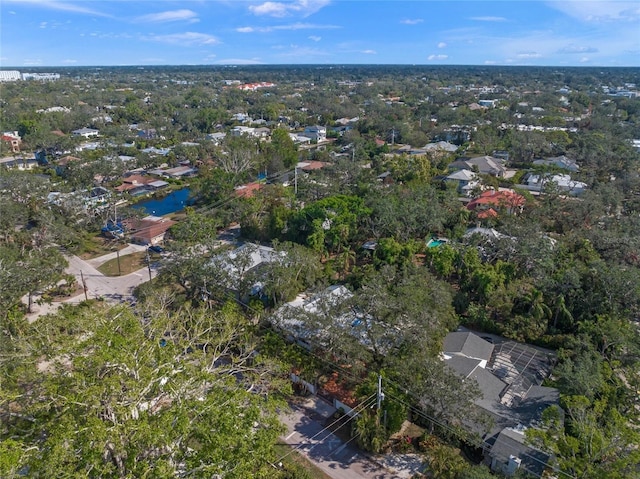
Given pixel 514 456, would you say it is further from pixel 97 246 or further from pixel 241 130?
pixel 241 130

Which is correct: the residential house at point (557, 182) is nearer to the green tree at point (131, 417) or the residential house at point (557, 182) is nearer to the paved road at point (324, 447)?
the paved road at point (324, 447)

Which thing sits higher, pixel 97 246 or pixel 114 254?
pixel 97 246

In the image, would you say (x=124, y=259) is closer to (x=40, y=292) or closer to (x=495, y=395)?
(x=40, y=292)

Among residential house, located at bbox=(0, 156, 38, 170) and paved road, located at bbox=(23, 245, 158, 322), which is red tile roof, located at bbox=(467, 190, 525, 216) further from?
residential house, located at bbox=(0, 156, 38, 170)

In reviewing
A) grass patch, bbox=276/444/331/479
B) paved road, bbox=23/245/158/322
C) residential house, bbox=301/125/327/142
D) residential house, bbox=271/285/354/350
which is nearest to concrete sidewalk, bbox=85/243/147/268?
paved road, bbox=23/245/158/322

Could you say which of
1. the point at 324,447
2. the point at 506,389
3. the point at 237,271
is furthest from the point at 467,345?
the point at 237,271

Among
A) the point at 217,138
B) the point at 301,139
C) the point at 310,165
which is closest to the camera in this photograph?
the point at 310,165

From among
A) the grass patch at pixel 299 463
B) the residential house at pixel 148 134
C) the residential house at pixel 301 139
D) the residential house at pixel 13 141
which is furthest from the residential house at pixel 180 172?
the grass patch at pixel 299 463
